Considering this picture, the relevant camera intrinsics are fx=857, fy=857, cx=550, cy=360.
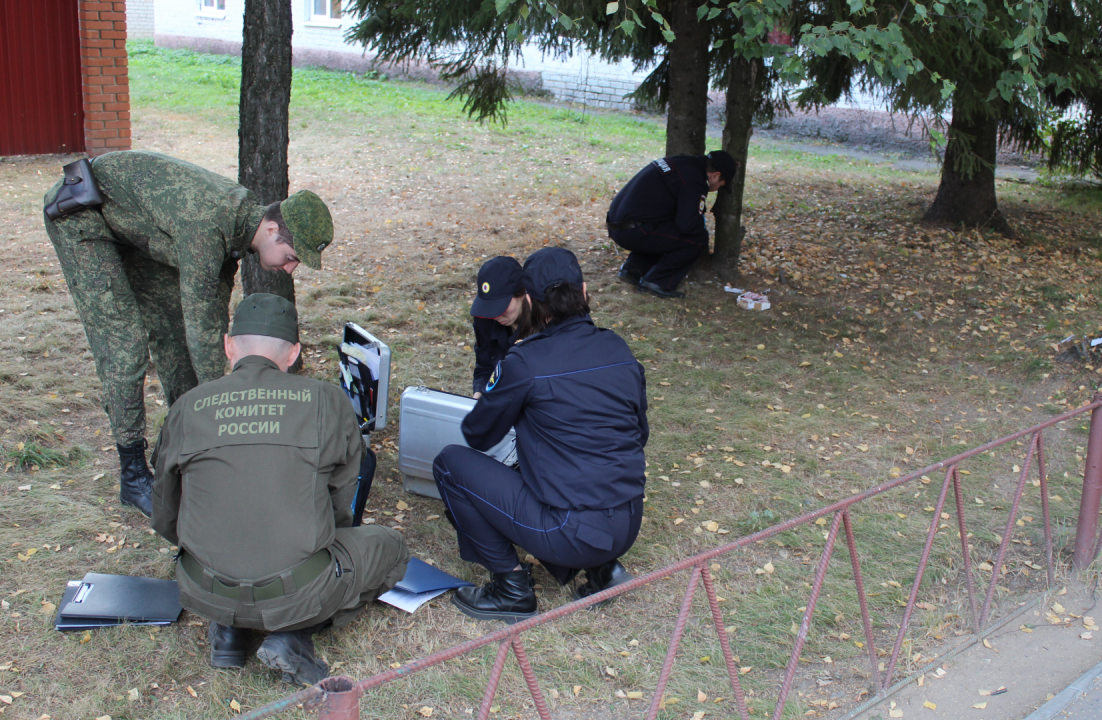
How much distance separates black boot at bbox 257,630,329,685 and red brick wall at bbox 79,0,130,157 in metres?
8.50

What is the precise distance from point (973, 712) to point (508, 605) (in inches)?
64.7

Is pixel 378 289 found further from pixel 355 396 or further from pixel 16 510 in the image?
pixel 16 510

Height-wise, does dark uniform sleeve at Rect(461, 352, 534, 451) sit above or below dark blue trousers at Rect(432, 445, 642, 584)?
above

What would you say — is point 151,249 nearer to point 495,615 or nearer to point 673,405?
point 495,615

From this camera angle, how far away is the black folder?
294 cm

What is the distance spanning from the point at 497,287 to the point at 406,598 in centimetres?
127

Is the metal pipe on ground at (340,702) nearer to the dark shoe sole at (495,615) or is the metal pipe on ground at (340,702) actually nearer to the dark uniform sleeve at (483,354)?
the dark shoe sole at (495,615)

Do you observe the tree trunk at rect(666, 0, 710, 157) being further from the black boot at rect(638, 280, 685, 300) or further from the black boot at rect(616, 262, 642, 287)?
the black boot at rect(638, 280, 685, 300)

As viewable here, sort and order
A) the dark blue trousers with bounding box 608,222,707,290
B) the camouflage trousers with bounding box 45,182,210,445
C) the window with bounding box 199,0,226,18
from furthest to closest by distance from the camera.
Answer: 1. the window with bounding box 199,0,226,18
2. the dark blue trousers with bounding box 608,222,707,290
3. the camouflage trousers with bounding box 45,182,210,445

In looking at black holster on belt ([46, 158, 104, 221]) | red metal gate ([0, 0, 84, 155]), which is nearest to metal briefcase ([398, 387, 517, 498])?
black holster on belt ([46, 158, 104, 221])

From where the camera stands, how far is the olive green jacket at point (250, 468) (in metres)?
2.49

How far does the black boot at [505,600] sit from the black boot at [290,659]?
2.06 ft

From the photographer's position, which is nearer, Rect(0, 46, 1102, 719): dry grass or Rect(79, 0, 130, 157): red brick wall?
Rect(0, 46, 1102, 719): dry grass

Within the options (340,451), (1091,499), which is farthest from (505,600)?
(1091,499)
